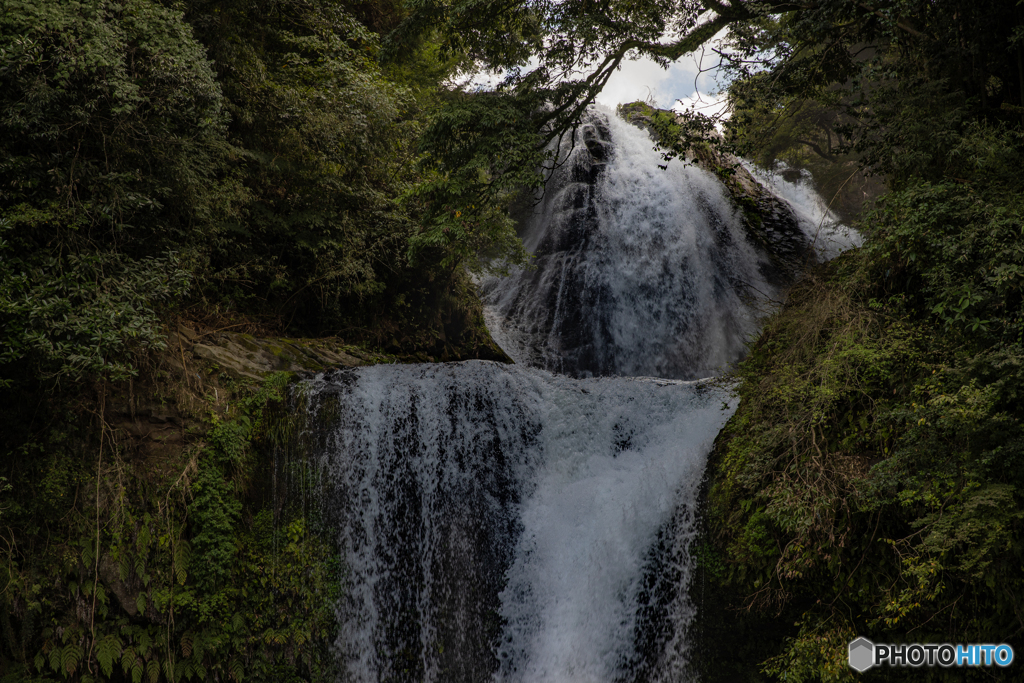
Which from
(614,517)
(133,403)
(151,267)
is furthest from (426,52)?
(614,517)

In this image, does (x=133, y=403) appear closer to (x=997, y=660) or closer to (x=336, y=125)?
(x=336, y=125)

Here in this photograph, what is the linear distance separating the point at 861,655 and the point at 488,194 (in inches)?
249

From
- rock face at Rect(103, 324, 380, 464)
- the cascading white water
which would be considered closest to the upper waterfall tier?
the cascading white water

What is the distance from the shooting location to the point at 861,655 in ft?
14.9

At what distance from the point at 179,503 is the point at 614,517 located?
453cm

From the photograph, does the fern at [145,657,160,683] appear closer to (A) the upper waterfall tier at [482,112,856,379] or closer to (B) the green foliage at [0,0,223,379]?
(B) the green foliage at [0,0,223,379]

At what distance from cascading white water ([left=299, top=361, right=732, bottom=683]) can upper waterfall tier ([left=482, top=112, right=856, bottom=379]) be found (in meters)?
3.43

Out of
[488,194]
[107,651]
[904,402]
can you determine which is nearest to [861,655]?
[904,402]

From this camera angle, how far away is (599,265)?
11852 millimetres

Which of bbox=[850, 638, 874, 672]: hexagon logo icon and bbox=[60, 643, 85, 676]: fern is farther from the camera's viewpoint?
bbox=[60, 643, 85, 676]: fern

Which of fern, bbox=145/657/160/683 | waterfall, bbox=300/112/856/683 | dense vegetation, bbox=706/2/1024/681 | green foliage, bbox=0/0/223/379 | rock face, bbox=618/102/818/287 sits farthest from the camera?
rock face, bbox=618/102/818/287

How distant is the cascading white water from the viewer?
595 cm

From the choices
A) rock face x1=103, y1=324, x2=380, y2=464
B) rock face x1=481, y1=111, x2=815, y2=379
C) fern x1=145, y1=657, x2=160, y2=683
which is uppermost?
rock face x1=481, y1=111, x2=815, y2=379

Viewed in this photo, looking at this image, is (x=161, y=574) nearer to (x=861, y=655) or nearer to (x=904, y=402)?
(x=861, y=655)
